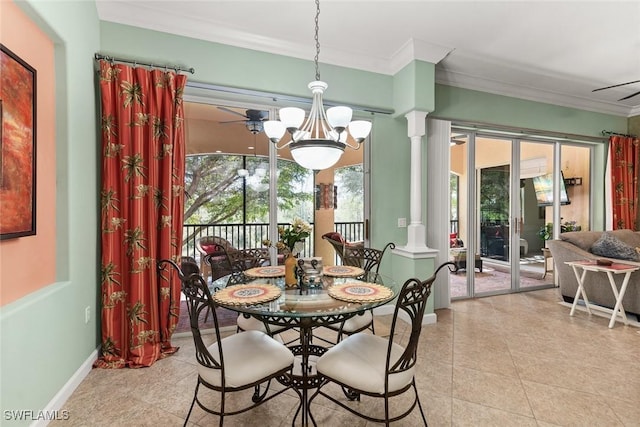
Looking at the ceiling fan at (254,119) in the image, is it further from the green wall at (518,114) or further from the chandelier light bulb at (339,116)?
the green wall at (518,114)

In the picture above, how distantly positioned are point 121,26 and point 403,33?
2.64 metres

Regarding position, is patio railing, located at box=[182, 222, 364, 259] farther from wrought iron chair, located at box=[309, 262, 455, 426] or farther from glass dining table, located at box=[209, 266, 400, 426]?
wrought iron chair, located at box=[309, 262, 455, 426]

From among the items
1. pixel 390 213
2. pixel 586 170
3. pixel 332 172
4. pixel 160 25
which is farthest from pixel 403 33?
pixel 586 170

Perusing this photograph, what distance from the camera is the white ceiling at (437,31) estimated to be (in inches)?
107

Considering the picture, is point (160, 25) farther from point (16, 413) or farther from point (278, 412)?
point (278, 412)

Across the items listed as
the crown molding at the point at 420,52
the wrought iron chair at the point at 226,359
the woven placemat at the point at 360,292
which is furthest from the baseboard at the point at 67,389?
the crown molding at the point at 420,52

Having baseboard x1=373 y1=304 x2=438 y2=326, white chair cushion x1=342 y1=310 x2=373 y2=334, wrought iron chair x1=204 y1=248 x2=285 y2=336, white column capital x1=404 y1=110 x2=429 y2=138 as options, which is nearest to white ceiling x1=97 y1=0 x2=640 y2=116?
white column capital x1=404 y1=110 x2=429 y2=138

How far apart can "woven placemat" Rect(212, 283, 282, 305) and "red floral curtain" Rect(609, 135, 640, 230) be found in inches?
237

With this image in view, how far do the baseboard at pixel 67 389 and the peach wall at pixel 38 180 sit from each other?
694 millimetres

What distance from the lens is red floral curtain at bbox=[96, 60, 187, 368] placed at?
98.6 inches

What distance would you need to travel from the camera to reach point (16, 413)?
1.55m

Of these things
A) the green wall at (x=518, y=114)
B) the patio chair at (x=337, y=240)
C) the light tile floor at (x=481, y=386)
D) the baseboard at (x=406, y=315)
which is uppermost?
the green wall at (x=518, y=114)

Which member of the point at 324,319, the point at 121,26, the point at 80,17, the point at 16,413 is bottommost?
the point at 16,413

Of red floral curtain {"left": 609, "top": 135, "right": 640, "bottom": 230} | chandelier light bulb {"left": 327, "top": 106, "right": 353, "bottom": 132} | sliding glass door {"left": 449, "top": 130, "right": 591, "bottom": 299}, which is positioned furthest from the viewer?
red floral curtain {"left": 609, "top": 135, "right": 640, "bottom": 230}
